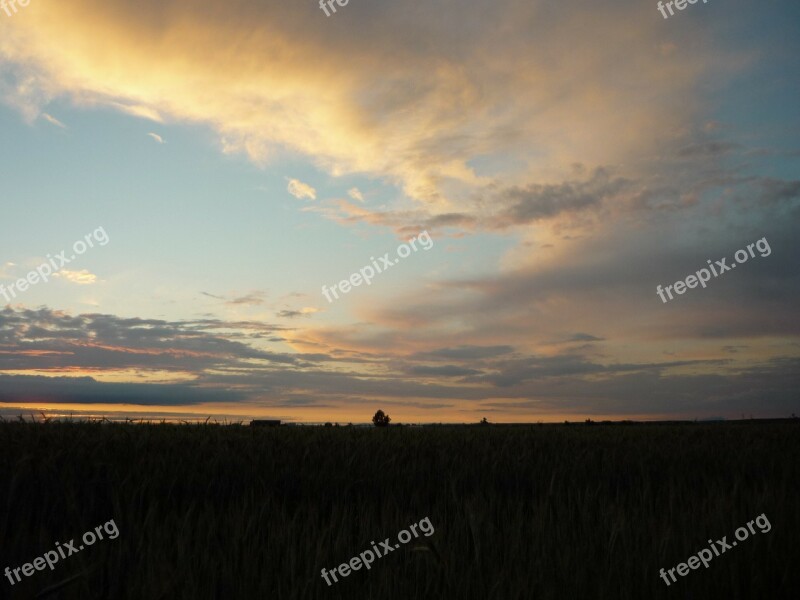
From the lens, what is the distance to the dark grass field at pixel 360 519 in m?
3.41

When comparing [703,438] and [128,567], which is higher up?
[703,438]

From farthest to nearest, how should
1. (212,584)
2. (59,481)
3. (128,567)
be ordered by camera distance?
(59,481), (128,567), (212,584)

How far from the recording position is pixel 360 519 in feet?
15.3

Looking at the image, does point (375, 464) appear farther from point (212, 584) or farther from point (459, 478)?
point (212, 584)

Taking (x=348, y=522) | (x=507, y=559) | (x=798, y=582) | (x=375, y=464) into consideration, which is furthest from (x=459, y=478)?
(x=798, y=582)

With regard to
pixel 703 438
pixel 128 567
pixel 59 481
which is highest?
pixel 703 438

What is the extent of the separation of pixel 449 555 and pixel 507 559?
1.12 feet

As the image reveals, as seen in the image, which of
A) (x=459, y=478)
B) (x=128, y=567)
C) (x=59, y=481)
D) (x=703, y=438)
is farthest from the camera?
(x=703, y=438)

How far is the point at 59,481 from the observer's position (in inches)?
197

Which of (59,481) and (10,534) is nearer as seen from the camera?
(10,534)

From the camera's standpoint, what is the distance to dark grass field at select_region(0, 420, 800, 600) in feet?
11.2

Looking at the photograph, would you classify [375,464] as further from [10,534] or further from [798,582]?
[798,582]

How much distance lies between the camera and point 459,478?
643 cm

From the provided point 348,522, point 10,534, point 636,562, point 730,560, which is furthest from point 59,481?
point 730,560
